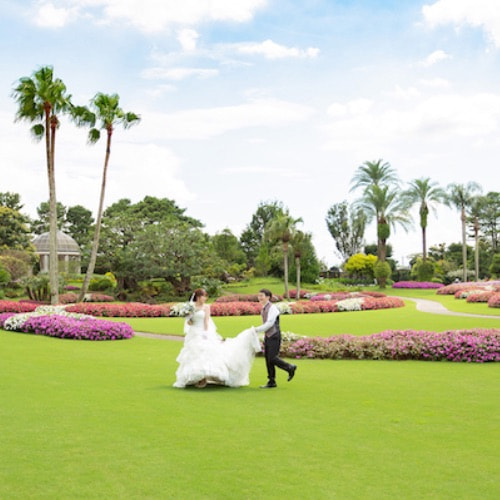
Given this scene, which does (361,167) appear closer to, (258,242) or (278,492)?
(258,242)

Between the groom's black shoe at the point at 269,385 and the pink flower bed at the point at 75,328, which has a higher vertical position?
the pink flower bed at the point at 75,328

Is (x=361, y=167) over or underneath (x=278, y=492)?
over

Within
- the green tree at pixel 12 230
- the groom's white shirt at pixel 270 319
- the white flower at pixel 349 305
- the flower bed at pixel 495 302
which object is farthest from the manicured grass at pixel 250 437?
the green tree at pixel 12 230

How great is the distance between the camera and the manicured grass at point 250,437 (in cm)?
503

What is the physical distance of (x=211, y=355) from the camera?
941 cm

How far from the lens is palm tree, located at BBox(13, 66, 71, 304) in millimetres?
28094

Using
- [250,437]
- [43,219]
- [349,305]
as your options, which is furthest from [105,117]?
[43,219]

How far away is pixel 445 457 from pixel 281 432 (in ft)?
5.52

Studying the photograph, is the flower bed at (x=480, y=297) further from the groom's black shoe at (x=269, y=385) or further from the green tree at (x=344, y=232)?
the green tree at (x=344, y=232)

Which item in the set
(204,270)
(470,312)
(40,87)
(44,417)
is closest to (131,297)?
(204,270)

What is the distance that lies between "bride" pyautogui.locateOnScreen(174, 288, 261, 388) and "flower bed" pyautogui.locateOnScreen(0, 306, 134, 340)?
9.06 m

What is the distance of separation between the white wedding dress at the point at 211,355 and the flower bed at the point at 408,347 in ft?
16.2

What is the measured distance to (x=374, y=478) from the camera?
5.22 meters

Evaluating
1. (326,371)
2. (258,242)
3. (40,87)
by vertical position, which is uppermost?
(40,87)
